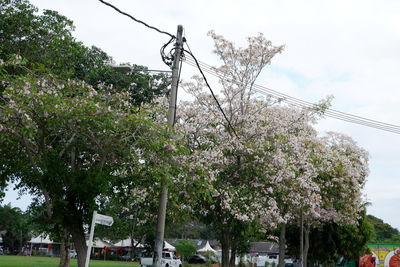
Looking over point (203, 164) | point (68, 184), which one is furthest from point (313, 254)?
point (68, 184)

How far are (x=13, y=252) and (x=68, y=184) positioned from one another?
2610 inches

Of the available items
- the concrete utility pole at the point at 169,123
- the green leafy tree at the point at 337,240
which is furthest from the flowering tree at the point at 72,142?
the green leafy tree at the point at 337,240

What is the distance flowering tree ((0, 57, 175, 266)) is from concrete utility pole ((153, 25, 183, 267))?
0.88 metres

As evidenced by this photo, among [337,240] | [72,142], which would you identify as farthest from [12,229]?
[72,142]

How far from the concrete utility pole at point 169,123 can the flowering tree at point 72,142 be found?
2.89ft

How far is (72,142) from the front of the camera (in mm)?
13055

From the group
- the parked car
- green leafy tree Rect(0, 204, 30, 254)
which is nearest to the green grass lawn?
the parked car

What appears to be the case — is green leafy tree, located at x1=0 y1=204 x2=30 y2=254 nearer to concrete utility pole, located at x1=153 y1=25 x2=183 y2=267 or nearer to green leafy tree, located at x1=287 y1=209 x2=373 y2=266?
green leafy tree, located at x1=287 y1=209 x2=373 y2=266

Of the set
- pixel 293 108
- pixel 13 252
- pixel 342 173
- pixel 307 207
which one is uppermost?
pixel 293 108

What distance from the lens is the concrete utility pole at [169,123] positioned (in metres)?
10.4

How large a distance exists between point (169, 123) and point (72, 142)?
11.4 feet

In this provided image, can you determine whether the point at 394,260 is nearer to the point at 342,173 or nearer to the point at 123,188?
the point at 342,173

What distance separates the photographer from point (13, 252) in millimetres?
71188

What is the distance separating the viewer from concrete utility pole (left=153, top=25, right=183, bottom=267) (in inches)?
408
